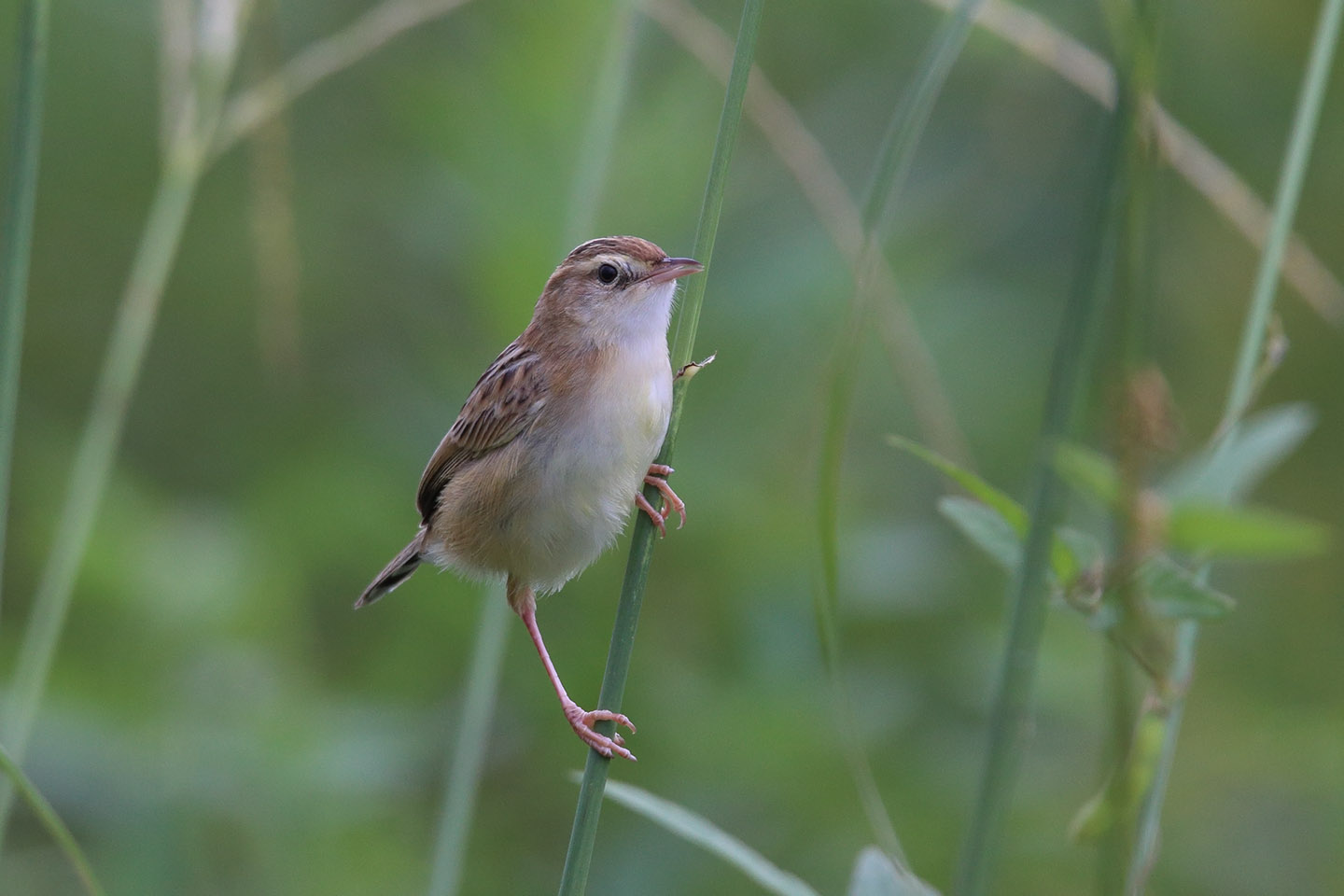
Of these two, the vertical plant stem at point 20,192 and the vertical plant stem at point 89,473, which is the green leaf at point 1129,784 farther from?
the vertical plant stem at point 89,473

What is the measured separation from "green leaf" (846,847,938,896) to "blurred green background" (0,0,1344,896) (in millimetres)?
1556

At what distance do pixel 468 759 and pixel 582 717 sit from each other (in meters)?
0.48

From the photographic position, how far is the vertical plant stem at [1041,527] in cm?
138

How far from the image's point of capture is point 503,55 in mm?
4305

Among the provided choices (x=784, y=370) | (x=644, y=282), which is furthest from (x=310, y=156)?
(x=644, y=282)

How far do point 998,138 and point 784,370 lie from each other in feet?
6.54

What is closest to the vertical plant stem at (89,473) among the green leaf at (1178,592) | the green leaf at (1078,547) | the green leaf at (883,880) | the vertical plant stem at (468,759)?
the vertical plant stem at (468,759)

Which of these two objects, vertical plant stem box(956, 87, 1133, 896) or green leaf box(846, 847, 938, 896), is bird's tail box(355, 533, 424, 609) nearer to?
green leaf box(846, 847, 938, 896)

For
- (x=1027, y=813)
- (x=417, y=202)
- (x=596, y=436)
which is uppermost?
(x=417, y=202)

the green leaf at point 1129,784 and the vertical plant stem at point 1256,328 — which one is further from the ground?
the vertical plant stem at point 1256,328

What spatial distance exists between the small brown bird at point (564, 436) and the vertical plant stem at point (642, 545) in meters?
0.64

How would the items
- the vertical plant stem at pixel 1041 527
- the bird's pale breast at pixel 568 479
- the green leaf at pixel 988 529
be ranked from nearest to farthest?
the vertical plant stem at pixel 1041 527 < the green leaf at pixel 988 529 < the bird's pale breast at pixel 568 479

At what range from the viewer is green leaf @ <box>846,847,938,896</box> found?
1.78 meters

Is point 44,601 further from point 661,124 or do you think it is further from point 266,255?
point 661,124
